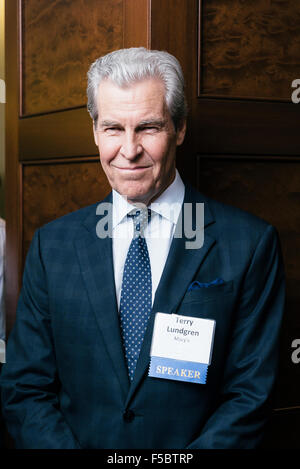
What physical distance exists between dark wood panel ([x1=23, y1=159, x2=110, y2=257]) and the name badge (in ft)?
2.49

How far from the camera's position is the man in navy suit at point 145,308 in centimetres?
155

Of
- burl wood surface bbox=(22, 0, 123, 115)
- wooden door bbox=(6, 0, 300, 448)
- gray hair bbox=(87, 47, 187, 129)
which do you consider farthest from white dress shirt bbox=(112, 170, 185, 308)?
burl wood surface bbox=(22, 0, 123, 115)

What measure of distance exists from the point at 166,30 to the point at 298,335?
1.23 meters

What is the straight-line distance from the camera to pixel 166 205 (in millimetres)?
1688

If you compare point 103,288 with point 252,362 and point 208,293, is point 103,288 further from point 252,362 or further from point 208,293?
point 252,362

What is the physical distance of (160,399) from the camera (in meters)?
1.55

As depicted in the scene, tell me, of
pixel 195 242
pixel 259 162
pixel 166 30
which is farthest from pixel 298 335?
pixel 166 30

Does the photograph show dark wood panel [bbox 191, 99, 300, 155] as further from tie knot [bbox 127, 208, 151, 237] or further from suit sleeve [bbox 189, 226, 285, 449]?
suit sleeve [bbox 189, 226, 285, 449]

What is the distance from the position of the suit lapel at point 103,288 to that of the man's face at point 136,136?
0.18m

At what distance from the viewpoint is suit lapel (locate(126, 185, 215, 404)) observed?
1.55m

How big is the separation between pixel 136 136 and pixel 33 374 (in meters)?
0.75

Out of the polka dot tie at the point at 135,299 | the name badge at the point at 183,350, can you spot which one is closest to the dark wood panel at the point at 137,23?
the polka dot tie at the point at 135,299

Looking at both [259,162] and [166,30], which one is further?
[259,162]
